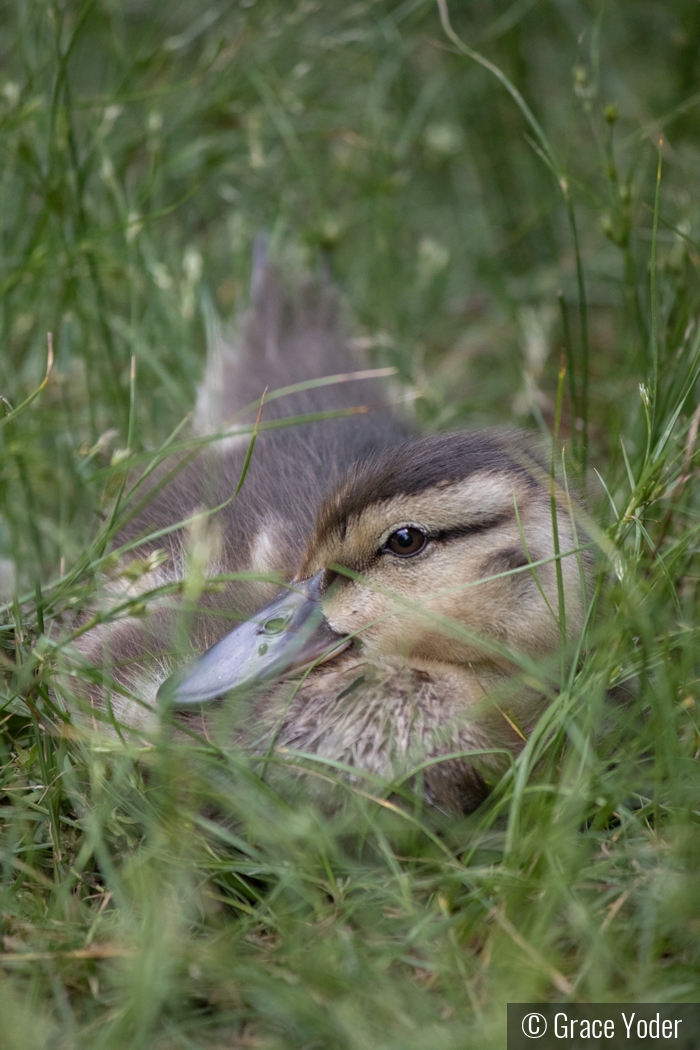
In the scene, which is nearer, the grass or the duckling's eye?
the grass

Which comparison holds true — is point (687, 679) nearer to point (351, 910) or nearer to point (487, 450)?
point (487, 450)

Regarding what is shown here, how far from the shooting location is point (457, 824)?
1.67 metres

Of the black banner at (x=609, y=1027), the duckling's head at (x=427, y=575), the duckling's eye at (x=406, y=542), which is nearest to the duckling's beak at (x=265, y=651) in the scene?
the duckling's head at (x=427, y=575)

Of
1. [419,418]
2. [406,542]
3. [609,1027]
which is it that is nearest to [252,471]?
[406,542]

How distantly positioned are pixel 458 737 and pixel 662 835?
0.33 metres

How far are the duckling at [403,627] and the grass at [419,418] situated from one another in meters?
0.09

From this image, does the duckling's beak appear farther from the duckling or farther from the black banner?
the black banner

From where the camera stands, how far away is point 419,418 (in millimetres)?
2840

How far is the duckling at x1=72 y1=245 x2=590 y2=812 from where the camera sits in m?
1.72

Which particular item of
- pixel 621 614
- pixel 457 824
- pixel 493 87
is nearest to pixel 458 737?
pixel 457 824

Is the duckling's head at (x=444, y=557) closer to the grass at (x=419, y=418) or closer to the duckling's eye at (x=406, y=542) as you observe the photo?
the duckling's eye at (x=406, y=542)

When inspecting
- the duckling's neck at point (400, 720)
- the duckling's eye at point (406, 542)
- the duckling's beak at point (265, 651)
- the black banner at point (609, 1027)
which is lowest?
the black banner at point (609, 1027)

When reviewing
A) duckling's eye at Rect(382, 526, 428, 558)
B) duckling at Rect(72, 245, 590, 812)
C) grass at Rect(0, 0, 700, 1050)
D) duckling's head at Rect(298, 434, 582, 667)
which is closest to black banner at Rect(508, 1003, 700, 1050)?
grass at Rect(0, 0, 700, 1050)

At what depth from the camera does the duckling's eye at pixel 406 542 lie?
6.08 ft
